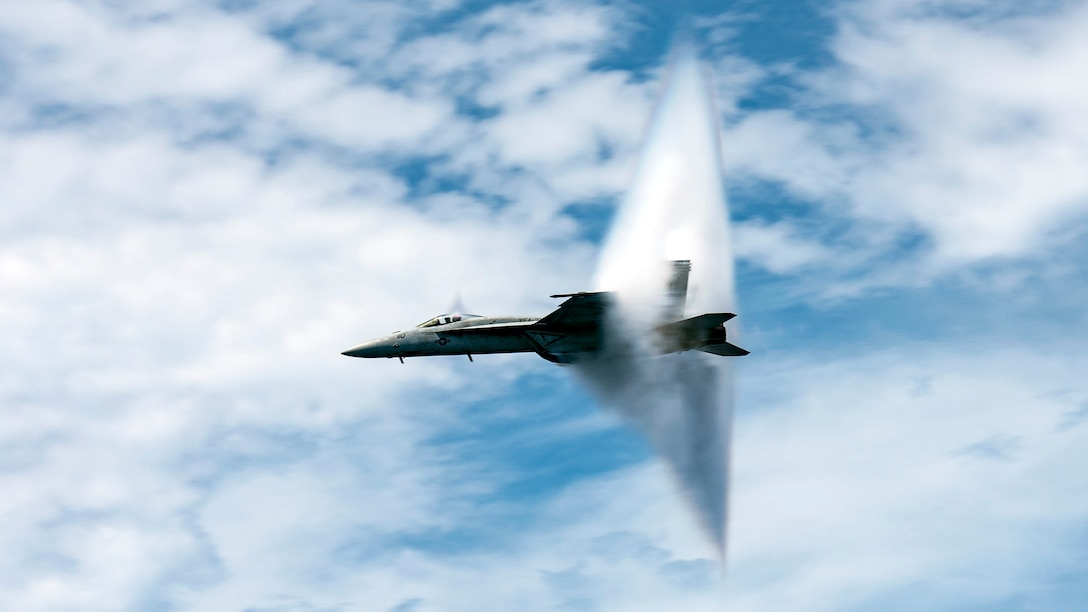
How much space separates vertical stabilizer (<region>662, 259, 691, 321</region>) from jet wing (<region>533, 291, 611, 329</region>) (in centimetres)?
327

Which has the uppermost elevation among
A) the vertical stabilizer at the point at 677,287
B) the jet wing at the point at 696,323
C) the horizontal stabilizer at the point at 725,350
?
the vertical stabilizer at the point at 677,287

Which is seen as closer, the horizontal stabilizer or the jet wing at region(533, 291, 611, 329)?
the jet wing at region(533, 291, 611, 329)

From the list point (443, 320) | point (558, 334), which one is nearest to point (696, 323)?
point (558, 334)

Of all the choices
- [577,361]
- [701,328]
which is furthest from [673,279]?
[577,361]

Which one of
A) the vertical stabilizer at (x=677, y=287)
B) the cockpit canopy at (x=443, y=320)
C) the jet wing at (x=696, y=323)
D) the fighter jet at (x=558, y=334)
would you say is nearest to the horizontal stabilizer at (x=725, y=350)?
the fighter jet at (x=558, y=334)

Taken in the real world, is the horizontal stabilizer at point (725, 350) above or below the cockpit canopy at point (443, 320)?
below

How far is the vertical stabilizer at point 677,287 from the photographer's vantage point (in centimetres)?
6938

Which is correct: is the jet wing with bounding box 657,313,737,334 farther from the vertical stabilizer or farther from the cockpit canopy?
the cockpit canopy

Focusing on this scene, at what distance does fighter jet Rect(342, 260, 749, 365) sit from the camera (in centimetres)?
6962

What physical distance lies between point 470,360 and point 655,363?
10.4m

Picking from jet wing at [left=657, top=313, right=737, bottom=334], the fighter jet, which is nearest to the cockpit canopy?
the fighter jet

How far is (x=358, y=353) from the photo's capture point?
76.4 m

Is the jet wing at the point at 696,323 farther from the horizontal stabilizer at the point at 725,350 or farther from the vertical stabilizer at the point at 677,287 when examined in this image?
the horizontal stabilizer at the point at 725,350

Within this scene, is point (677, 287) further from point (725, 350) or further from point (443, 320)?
point (443, 320)
